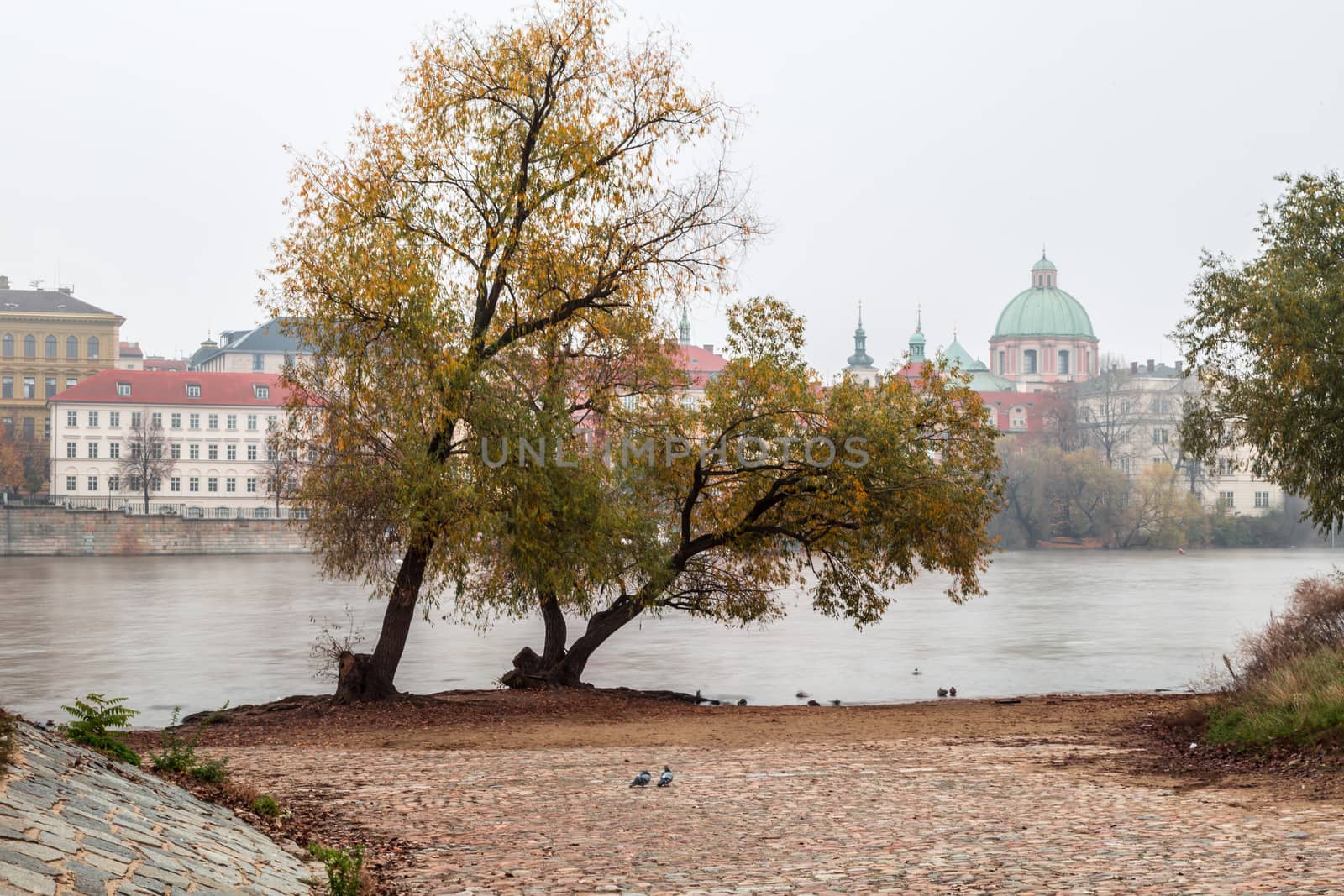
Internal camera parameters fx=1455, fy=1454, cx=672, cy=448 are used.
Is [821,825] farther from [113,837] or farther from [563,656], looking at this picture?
[563,656]

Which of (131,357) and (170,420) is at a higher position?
(131,357)

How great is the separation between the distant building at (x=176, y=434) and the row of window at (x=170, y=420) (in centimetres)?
7

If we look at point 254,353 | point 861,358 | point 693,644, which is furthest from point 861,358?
point 693,644

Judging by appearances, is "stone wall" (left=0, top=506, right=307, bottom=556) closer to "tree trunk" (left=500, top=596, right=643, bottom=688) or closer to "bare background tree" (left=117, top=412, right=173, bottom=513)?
"bare background tree" (left=117, top=412, right=173, bottom=513)

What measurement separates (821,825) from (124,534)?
91.5 meters

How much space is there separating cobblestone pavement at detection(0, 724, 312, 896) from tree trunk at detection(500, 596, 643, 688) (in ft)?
46.2

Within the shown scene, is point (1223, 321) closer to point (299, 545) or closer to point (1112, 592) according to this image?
point (1112, 592)

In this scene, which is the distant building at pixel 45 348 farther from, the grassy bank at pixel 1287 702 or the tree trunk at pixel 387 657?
the grassy bank at pixel 1287 702

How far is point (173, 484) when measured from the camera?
386ft

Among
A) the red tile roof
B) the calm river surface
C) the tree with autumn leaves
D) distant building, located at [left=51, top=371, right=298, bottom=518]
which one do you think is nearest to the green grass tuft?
the tree with autumn leaves

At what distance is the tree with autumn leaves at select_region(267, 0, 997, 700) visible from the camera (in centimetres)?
1836

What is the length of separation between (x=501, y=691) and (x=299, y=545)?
7936 cm

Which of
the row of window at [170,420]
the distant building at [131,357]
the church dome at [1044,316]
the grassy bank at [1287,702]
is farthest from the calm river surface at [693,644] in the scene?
the church dome at [1044,316]

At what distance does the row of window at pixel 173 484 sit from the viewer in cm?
11325
